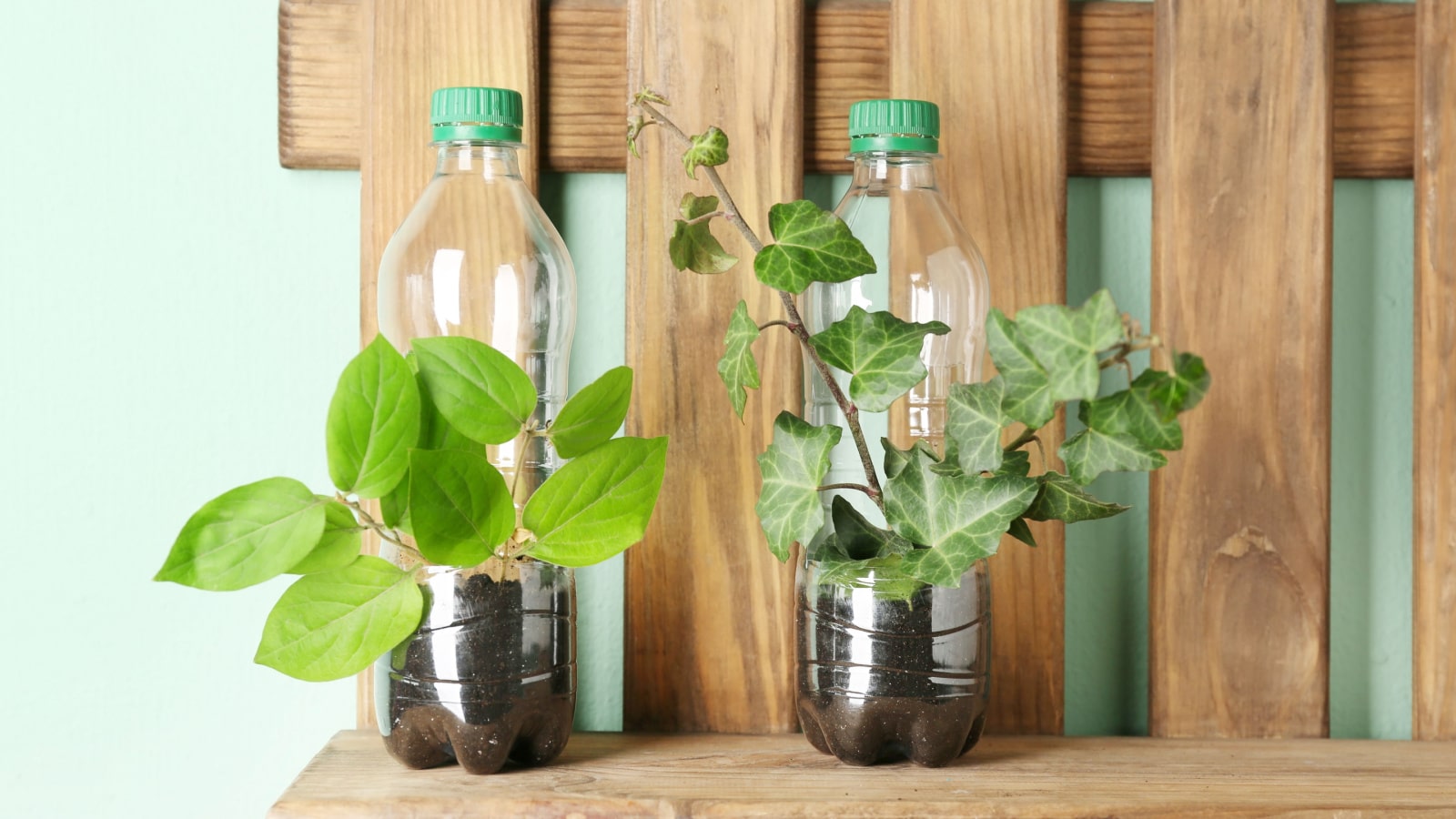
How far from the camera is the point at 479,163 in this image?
2.31 feet

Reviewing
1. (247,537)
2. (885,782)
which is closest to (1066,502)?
(885,782)

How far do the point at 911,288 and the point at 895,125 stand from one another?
0.42ft

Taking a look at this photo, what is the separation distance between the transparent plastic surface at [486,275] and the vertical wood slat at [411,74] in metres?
0.04

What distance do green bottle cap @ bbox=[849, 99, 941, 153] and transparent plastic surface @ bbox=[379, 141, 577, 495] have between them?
21cm

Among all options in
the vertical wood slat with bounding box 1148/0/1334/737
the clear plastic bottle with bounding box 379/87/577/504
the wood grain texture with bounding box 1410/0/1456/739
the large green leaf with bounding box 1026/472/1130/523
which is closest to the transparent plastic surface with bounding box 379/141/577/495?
the clear plastic bottle with bounding box 379/87/577/504

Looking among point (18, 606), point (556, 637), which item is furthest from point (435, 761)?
point (18, 606)

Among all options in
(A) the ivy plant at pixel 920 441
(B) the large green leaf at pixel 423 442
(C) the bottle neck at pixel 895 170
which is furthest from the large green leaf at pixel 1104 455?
(B) the large green leaf at pixel 423 442

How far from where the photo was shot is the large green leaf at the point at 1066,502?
0.59m

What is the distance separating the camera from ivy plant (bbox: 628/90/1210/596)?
0.53 metres

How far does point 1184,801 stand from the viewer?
0.60 metres

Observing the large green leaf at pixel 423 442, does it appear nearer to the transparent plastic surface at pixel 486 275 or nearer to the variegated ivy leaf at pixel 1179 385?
the transparent plastic surface at pixel 486 275

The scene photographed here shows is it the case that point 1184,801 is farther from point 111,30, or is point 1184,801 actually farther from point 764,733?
point 111,30

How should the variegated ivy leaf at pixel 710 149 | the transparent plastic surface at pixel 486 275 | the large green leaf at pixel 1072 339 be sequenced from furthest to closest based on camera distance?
the transparent plastic surface at pixel 486 275
the variegated ivy leaf at pixel 710 149
the large green leaf at pixel 1072 339

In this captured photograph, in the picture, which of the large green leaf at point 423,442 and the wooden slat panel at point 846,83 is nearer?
the large green leaf at point 423,442
